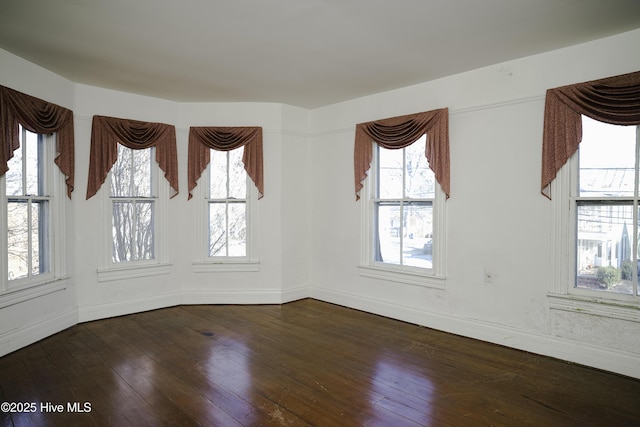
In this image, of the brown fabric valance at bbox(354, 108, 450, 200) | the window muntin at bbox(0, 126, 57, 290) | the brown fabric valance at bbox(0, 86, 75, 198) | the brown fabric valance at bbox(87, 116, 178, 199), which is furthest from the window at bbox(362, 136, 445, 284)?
the window muntin at bbox(0, 126, 57, 290)

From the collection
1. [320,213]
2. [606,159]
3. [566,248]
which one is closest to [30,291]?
[320,213]

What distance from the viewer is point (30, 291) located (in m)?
3.92

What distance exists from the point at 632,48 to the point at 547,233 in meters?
1.63

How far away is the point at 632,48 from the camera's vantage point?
3195 mm

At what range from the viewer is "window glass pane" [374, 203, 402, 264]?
487 cm

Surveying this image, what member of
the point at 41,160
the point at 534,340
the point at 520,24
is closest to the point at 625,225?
the point at 534,340

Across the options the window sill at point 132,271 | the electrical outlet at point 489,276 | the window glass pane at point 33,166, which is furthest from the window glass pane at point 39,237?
the electrical outlet at point 489,276

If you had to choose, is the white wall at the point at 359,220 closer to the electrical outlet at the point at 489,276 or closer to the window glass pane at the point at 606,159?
the electrical outlet at the point at 489,276

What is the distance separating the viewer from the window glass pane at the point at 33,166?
13.2ft

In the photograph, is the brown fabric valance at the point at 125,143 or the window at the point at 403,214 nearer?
the window at the point at 403,214

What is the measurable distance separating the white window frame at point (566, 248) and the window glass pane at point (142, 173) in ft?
15.1

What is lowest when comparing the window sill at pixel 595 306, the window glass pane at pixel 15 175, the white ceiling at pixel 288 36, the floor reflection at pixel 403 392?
the floor reflection at pixel 403 392

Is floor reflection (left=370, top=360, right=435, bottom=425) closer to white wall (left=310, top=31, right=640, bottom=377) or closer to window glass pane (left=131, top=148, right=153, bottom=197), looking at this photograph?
white wall (left=310, top=31, right=640, bottom=377)

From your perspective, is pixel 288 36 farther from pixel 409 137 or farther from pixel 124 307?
pixel 124 307
